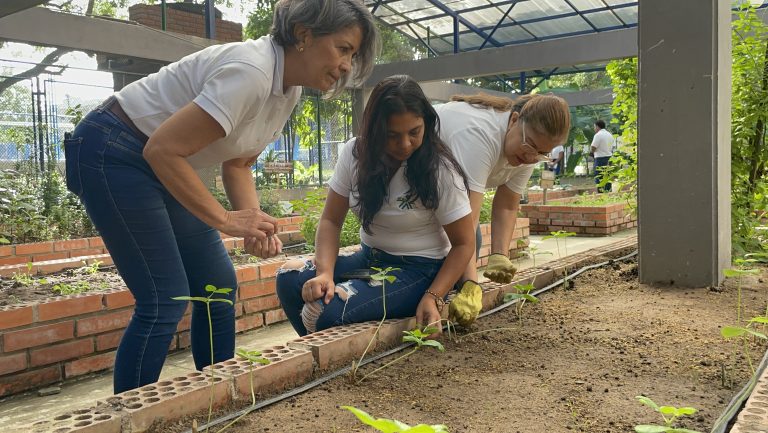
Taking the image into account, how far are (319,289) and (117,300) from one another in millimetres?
1173

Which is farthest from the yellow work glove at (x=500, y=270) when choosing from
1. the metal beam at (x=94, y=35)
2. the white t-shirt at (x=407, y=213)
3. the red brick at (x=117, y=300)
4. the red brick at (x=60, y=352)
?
the metal beam at (x=94, y=35)

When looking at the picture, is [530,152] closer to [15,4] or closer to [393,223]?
[393,223]

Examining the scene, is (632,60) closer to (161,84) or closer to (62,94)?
(161,84)

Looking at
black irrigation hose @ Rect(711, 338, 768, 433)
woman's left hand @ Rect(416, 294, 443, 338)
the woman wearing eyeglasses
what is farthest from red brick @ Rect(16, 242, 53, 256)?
black irrigation hose @ Rect(711, 338, 768, 433)

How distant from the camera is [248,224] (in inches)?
→ 63.1

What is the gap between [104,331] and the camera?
2678mm

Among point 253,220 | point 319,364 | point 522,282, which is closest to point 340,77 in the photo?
point 253,220

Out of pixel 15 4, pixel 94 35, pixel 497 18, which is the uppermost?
pixel 497 18

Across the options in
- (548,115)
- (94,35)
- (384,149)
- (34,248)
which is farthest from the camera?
(94,35)

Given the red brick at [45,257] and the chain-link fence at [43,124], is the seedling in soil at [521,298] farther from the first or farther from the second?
the chain-link fence at [43,124]

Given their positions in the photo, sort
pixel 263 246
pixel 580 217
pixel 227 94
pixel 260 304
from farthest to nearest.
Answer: pixel 580 217, pixel 260 304, pixel 263 246, pixel 227 94

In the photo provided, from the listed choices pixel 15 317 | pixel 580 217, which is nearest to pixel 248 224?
pixel 15 317

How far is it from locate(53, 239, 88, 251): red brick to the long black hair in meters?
3.22

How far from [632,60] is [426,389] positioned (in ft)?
15.0
